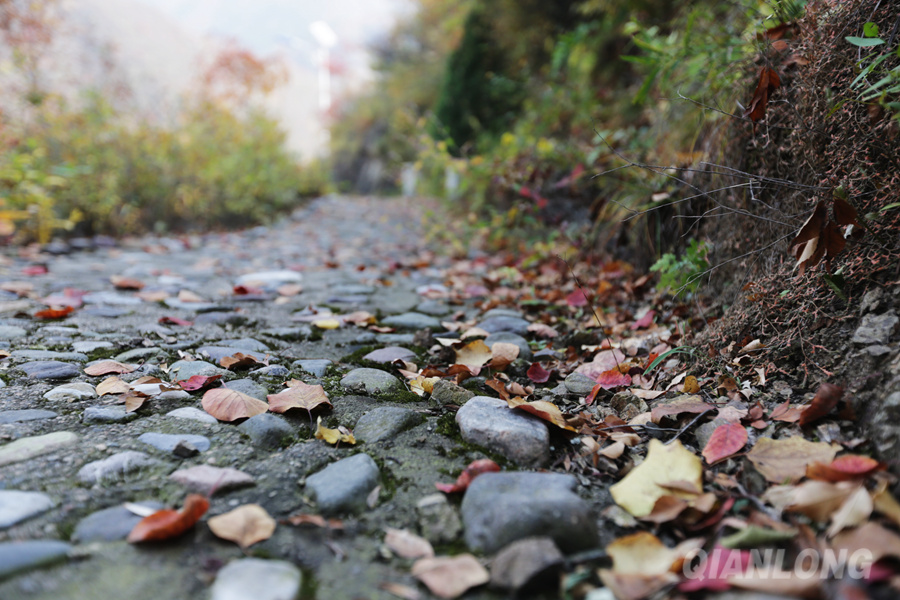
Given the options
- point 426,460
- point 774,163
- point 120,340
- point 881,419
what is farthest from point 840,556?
point 120,340

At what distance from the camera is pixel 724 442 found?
106 centimetres

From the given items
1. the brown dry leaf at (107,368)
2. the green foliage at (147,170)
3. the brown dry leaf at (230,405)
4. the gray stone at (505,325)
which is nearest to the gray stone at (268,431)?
the brown dry leaf at (230,405)

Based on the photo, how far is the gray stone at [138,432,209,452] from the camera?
3.63 ft

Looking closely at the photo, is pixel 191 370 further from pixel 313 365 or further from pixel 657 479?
pixel 657 479

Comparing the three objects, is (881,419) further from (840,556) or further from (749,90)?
(749,90)

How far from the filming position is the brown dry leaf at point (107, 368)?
149 cm

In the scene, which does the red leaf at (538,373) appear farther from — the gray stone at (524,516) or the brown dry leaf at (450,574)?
the brown dry leaf at (450,574)

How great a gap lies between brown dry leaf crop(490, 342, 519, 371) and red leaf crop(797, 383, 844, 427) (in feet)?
2.77

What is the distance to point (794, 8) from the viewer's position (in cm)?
163

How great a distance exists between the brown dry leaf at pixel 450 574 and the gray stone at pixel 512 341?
3.38ft

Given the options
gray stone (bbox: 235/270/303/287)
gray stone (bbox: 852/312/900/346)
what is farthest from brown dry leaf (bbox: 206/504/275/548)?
gray stone (bbox: 235/270/303/287)

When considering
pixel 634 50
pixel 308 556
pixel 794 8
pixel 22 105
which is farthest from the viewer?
A: pixel 634 50

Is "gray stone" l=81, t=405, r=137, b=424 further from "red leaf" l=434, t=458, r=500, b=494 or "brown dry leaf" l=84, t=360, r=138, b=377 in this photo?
"red leaf" l=434, t=458, r=500, b=494

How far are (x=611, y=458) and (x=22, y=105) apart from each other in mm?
5614
